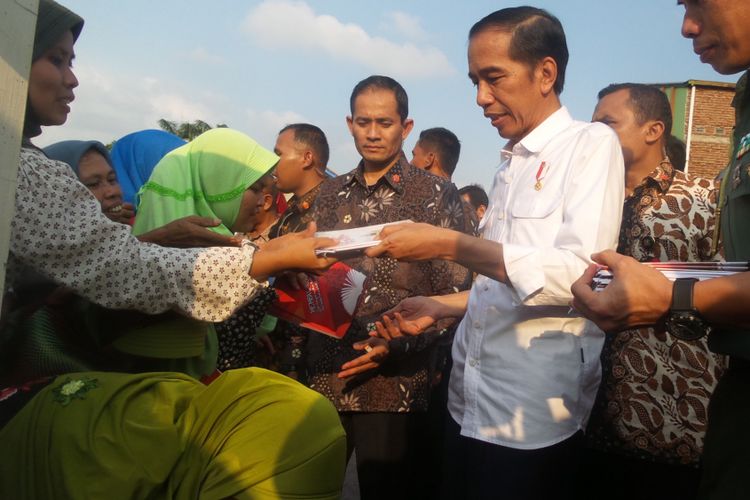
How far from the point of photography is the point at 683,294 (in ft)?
4.76

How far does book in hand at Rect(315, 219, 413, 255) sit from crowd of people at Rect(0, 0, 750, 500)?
0.04 m

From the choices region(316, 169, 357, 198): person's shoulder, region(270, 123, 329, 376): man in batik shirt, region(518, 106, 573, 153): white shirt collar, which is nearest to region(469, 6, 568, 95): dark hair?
region(518, 106, 573, 153): white shirt collar

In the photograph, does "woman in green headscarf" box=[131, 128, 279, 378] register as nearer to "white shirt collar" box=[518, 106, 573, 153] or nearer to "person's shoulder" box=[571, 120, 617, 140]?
"white shirt collar" box=[518, 106, 573, 153]

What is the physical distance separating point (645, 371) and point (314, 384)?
4.90 feet

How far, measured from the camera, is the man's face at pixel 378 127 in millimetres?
3551

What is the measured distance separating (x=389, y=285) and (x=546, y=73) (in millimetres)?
1321

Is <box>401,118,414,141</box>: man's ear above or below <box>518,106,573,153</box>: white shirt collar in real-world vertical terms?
above

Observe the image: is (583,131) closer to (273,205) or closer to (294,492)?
(294,492)

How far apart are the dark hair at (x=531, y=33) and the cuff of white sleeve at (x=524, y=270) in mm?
719

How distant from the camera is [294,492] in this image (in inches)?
68.8

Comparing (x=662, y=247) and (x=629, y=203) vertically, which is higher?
(x=629, y=203)

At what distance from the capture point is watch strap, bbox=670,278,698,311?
1441 millimetres

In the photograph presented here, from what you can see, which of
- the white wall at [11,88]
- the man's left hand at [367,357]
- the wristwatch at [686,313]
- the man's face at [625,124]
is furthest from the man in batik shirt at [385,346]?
the white wall at [11,88]

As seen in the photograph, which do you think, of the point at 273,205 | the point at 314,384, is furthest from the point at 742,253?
the point at 273,205
